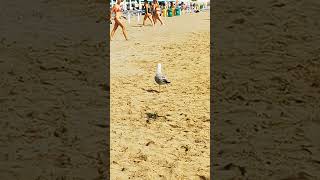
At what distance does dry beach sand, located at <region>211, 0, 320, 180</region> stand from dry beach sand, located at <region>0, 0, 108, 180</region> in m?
1.61

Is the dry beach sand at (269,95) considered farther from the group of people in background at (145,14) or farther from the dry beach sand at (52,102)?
the group of people in background at (145,14)

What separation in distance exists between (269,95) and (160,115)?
→ 1744 mm

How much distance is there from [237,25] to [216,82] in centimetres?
435

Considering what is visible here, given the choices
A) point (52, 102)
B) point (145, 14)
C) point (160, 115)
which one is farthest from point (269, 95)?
point (145, 14)

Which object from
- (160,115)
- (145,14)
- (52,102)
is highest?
(145,14)

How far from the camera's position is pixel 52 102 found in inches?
253

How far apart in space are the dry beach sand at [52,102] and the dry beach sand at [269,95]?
5.28 ft

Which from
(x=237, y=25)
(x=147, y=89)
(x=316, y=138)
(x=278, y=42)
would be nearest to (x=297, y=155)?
(x=316, y=138)

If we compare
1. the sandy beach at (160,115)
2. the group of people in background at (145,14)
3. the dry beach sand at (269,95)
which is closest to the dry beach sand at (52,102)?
the sandy beach at (160,115)

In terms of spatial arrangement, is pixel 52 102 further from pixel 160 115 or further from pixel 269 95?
pixel 269 95

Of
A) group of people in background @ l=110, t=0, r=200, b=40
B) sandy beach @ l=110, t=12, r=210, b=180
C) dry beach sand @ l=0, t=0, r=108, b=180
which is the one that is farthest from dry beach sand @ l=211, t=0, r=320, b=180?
group of people in background @ l=110, t=0, r=200, b=40

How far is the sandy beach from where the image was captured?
4.81m

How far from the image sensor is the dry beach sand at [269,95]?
15.9 ft

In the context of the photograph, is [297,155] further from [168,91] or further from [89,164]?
[168,91]
